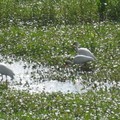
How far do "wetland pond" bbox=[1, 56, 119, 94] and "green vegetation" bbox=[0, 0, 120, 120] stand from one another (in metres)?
0.32

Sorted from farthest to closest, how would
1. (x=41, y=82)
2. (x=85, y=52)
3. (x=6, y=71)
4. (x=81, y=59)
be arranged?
1. (x=85, y=52)
2. (x=81, y=59)
3. (x=41, y=82)
4. (x=6, y=71)

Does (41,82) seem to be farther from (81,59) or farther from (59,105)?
(59,105)

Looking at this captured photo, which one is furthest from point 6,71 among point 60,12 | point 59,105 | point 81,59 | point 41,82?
point 60,12

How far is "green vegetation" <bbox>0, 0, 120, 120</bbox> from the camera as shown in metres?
14.5

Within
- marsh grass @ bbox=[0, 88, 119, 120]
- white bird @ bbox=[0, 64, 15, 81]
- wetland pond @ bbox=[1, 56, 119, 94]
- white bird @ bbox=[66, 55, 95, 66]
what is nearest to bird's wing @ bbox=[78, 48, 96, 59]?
white bird @ bbox=[66, 55, 95, 66]

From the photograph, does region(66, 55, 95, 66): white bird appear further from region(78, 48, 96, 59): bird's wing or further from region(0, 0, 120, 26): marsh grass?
region(0, 0, 120, 26): marsh grass

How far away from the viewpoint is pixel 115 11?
25328 mm

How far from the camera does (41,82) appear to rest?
17750 millimetres

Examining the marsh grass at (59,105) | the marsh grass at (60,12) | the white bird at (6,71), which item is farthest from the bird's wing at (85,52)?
the marsh grass at (60,12)

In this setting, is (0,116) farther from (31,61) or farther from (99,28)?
(99,28)

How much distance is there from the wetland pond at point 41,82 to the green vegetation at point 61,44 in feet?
1.03

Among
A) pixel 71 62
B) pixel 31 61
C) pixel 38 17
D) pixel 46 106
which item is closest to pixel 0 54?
pixel 31 61

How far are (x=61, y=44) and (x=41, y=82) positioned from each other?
356cm

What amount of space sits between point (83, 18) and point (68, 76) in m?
7.20
